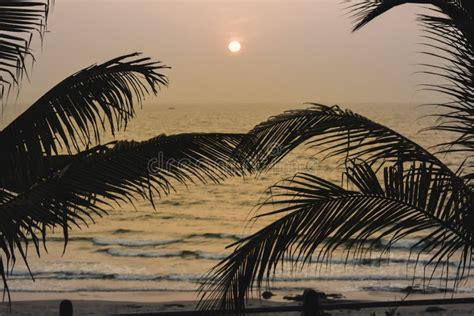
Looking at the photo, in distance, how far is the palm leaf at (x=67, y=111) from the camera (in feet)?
12.3

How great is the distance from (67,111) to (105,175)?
412 millimetres

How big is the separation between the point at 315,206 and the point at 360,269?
719 inches

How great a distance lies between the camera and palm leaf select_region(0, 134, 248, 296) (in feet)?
11.8

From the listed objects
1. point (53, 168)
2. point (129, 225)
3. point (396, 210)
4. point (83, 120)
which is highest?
point (83, 120)

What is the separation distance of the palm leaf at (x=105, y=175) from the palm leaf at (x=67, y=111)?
0.13 metres

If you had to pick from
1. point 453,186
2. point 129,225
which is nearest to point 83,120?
point 453,186

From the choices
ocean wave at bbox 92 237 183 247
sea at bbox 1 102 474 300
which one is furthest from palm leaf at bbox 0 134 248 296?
ocean wave at bbox 92 237 183 247

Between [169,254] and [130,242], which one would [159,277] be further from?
[130,242]

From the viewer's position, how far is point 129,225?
3353 cm

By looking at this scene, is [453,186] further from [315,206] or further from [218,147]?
[218,147]

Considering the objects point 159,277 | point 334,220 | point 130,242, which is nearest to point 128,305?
point 159,277

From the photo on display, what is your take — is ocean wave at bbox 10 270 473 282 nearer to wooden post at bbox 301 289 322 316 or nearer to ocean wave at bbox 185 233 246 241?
ocean wave at bbox 185 233 246 241

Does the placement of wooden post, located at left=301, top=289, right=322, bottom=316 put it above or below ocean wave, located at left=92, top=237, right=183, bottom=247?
above

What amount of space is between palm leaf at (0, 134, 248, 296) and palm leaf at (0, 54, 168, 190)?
129mm
